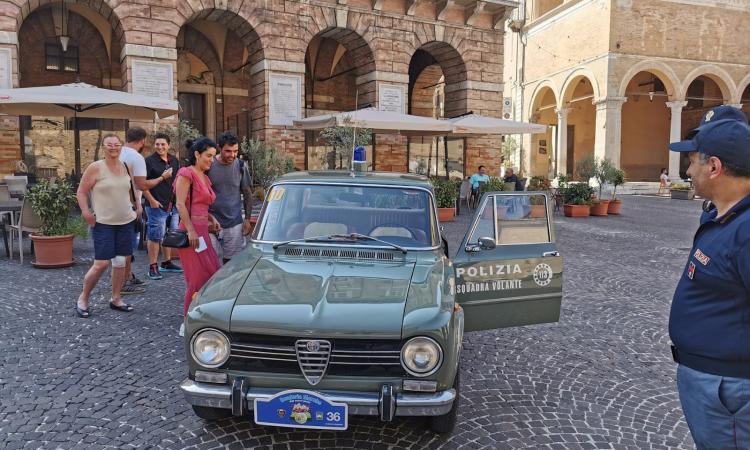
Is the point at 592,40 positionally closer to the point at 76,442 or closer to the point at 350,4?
the point at 350,4

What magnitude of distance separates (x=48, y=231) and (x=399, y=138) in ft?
38.9

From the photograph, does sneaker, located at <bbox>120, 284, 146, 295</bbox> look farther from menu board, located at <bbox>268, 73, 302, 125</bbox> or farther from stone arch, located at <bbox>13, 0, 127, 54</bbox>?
menu board, located at <bbox>268, 73, 302, 125</bbox>

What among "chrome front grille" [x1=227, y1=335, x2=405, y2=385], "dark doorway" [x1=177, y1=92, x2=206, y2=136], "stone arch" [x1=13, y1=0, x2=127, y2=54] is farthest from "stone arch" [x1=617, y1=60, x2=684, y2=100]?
"chrome front grille" [x1=227, y1=335, x2=405, y2=385]

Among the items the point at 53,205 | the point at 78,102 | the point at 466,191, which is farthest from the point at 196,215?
the point at 466,191

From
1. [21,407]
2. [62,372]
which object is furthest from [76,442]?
[62,372]

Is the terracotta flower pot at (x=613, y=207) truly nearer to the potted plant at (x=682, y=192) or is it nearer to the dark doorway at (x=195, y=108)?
the potted plant at (x=682, y=192)

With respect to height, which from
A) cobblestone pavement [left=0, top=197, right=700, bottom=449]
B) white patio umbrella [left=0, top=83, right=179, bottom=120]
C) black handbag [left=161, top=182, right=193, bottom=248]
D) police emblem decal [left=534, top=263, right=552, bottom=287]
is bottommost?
cobblestone pavement [left=0, top=197, right=700, bottom=449]

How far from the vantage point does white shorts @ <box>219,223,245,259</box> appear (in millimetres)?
5355

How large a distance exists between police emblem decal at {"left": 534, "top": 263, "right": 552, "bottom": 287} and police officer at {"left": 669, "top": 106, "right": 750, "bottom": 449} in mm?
2152

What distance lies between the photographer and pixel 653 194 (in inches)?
1115

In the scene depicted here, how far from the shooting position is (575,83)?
3120 cm

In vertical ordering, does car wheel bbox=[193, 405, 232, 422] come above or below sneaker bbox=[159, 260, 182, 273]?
below

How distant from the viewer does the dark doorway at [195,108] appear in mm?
19156

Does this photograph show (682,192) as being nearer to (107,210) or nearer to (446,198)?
(446,198)
